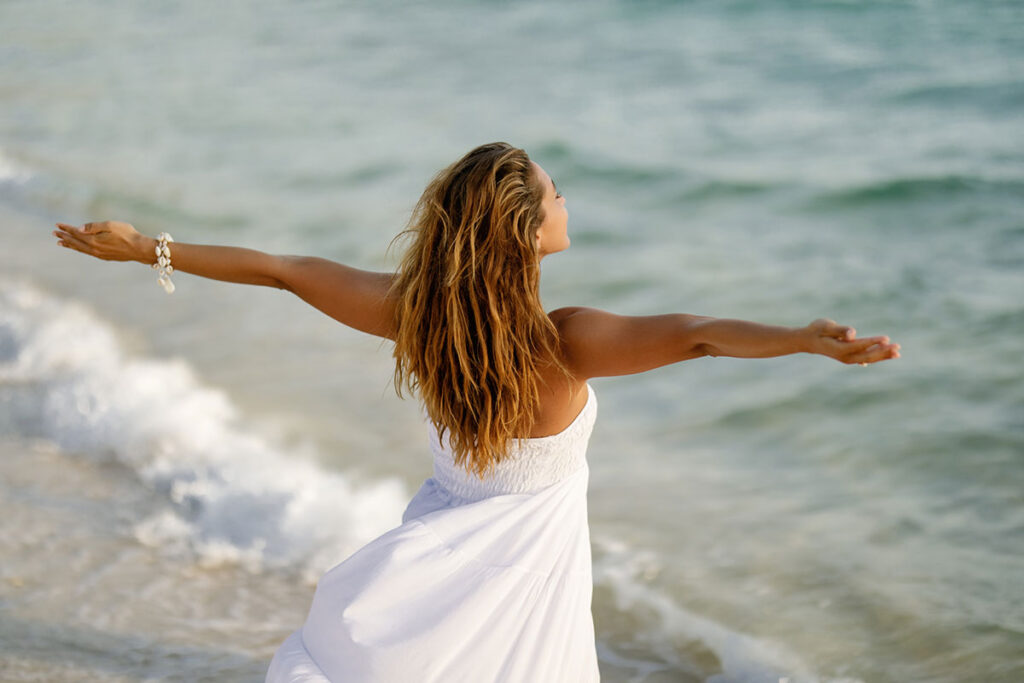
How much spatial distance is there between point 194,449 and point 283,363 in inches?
49.8

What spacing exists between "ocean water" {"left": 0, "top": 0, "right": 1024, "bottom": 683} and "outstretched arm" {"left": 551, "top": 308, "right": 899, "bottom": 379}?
1.57m

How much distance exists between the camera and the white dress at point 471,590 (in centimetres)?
Result: 233

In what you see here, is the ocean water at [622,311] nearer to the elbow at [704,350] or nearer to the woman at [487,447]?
the woman at [487,447]

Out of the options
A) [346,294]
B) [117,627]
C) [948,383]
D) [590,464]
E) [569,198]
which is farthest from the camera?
[569,198]

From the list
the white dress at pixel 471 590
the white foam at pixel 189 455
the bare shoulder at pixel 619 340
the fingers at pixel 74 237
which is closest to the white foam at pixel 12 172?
the white foam at pixel 189 455

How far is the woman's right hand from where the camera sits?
261 cm

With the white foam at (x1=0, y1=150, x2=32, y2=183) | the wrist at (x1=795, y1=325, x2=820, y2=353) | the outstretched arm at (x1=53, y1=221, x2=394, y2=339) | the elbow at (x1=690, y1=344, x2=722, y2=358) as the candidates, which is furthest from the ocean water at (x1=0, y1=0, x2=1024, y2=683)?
the wrist at (x1=795, y1=325, x2=820, y2=353)

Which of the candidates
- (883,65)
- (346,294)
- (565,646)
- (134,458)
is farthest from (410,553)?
(883,65)

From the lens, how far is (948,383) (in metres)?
5.72

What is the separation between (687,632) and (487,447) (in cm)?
167

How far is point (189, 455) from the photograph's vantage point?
179 inches

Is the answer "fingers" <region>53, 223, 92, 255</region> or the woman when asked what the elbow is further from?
"fingers" <region>53, 223, 92, 255</region>

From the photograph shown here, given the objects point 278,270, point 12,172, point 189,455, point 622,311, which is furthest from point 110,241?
point 12,172

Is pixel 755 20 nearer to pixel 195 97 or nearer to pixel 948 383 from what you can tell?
pixel 195 97
